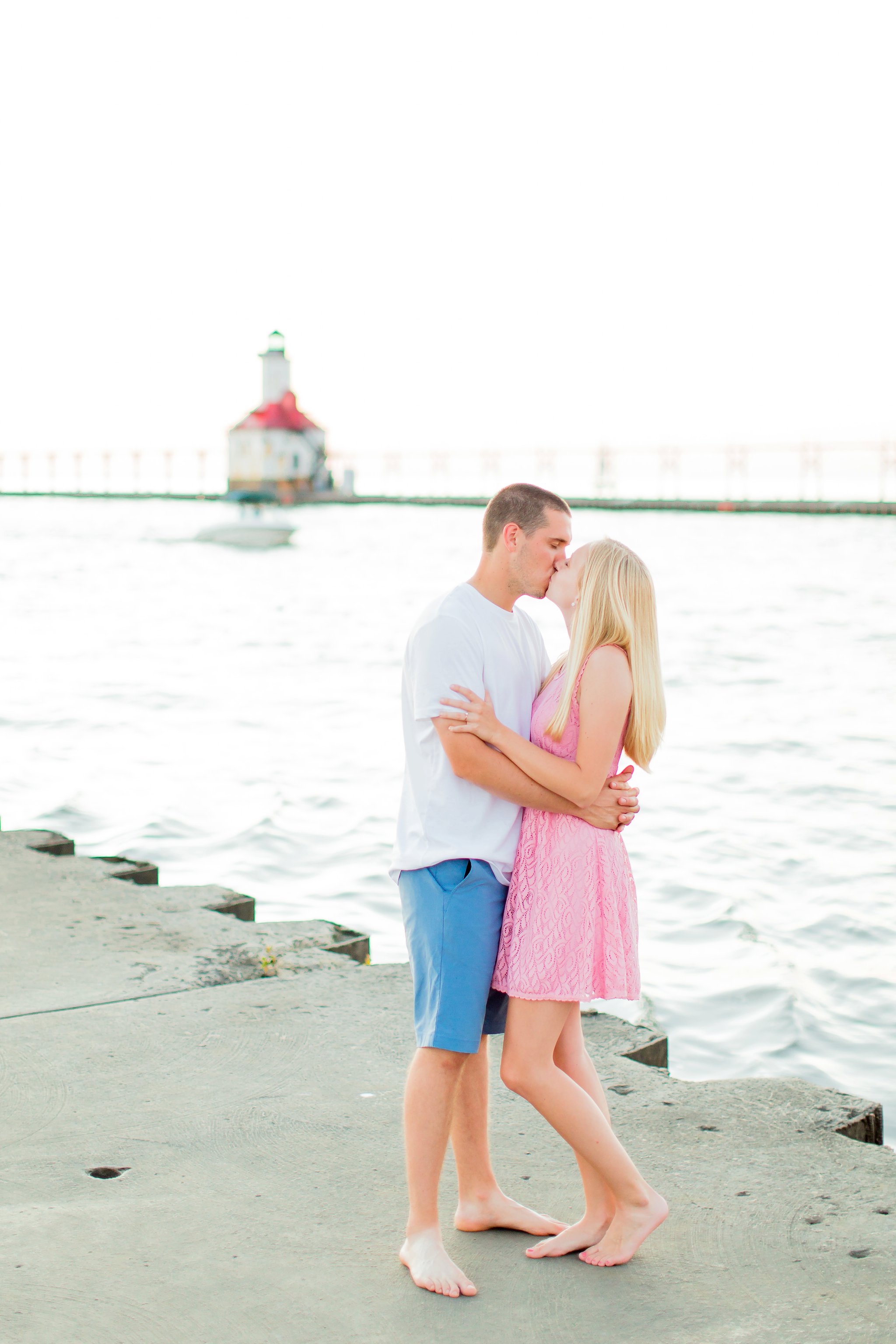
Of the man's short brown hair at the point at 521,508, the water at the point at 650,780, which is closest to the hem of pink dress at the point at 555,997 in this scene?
the man's short brown hair at the point at 521,508

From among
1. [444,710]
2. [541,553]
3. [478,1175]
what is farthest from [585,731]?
[478,1175]

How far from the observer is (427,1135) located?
273cm

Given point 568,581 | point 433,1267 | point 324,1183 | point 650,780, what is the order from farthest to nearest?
point 650,780, point 324,1183, point 568,581, point 433,1267

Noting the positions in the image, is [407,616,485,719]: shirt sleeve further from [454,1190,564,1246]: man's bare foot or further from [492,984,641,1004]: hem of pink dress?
[454,1190,564,1246]: man's bare foot

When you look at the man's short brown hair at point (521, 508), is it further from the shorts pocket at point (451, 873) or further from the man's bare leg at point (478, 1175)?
the man's bare leg at point (478, 1175)

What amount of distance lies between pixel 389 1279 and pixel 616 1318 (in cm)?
48

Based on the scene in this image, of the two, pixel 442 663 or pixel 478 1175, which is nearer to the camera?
pixel 442 663

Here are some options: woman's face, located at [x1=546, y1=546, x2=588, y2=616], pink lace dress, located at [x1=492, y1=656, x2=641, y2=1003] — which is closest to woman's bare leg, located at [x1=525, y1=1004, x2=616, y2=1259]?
pink lace dress, located at [x1=492, y1=656, x2=641, y2=1003]

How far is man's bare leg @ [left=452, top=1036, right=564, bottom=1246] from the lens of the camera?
291cm

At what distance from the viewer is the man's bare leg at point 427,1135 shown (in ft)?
8.95

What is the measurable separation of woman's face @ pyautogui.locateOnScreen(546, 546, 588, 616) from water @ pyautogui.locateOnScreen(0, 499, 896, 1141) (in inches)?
142

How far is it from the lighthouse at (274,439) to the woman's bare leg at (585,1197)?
94.8 metres

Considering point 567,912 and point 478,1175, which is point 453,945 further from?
point 478,1175

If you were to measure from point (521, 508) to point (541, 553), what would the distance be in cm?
11
